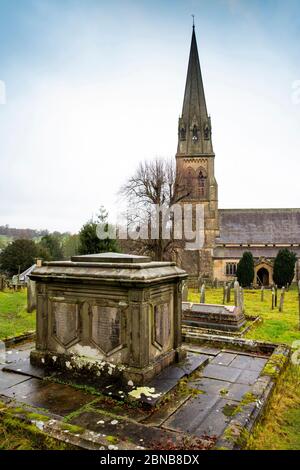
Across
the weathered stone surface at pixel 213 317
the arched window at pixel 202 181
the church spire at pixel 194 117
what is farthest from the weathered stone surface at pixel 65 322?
the church spire at pixel 194 117

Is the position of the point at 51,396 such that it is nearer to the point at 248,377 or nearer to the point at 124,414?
the point at 124,414

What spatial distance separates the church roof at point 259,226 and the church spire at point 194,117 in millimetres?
8165

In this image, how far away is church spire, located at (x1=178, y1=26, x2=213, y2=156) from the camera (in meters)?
36.9

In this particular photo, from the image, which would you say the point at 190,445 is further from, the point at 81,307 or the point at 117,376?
the point at 81,307

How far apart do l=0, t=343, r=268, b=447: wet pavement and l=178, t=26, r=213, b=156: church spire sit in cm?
3276

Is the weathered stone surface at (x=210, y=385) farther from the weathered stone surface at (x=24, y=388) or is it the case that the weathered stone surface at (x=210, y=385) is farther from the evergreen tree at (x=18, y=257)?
the evergreen tree at (x=18, y=257)

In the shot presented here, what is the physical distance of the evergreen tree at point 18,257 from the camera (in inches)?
1405

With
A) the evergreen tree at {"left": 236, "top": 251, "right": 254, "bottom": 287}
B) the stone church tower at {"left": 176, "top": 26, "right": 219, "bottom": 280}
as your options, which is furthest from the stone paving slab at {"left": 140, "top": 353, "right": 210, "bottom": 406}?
the stone church tower at {"left": 176, "top": 26, "right": 219, "bottom": 280}

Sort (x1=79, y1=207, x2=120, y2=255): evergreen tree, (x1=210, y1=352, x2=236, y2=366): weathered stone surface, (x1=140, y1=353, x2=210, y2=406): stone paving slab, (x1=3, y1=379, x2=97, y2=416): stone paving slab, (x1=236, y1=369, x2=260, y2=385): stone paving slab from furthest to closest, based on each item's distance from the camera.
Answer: (x1=79, y1=207, x2=120, y2=255): evergreen tree, (x1=210, y1=352, x2=236, y2=366): weathered stone surface, (x1=236, y1=369, x2=260, y2=385): stone paving slab, (x1=140, y1=353, x2=210, y2=406): stone paving slab, (x1=3, y1=379, x2=97, y2=416): stone paving slab

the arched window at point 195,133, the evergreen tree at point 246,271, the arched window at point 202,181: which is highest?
the arched window at point 195,133

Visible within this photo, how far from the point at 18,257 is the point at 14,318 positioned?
25941 mm

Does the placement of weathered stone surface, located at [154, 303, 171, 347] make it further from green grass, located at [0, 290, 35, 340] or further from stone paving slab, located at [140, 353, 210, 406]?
green grass, located at [0, 290, 35, 340]

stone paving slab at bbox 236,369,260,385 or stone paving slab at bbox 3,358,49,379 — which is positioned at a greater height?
stone paving slab at bbox 3,358,49,379
